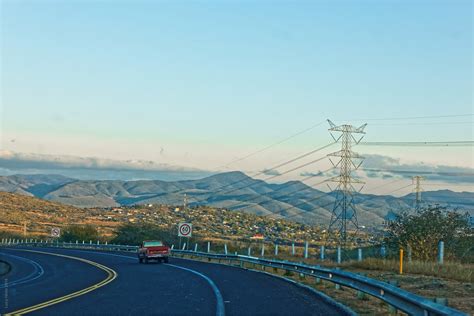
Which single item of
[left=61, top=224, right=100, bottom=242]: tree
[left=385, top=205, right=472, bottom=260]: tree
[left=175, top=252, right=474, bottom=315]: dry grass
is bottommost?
[left=61, top=224, right=100, bottom=242]: tree

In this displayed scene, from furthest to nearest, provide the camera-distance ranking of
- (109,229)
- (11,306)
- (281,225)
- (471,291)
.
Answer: (281,225) < (109,229) < (471,291) < (11,306)

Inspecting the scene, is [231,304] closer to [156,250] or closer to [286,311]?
[286,311]

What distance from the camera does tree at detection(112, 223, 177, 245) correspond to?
78.4m

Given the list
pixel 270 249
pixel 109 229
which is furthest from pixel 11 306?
pixel 109 229

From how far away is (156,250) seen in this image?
4416cm

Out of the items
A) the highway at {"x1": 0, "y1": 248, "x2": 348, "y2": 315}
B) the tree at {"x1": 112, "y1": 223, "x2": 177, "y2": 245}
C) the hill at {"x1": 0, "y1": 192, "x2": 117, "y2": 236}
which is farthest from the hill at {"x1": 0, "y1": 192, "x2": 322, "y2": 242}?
the highway at {"x1": 0, "y1": 248, "x2": 348, "y2": 315}

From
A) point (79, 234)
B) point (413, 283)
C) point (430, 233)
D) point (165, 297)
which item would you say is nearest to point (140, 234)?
point (79, 234)

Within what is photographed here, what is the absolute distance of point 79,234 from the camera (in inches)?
3652

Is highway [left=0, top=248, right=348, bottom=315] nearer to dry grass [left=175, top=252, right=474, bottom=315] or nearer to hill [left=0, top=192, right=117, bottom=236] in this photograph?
dry grass [left=175, top=252, right=474, bottom=315]

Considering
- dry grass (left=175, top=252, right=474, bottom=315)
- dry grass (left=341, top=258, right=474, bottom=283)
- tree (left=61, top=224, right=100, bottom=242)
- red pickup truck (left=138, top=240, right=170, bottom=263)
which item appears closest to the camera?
dry grass (left=175, top=252, right=474, bottom=315)

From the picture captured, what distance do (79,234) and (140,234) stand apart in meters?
16.4

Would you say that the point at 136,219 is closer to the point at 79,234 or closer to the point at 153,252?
the point at 79,234

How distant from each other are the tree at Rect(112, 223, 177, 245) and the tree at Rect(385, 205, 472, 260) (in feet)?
139

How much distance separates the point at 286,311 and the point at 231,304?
1.94m
